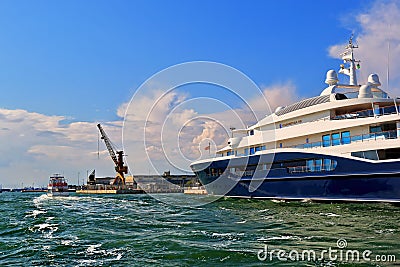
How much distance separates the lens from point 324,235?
44.4ft

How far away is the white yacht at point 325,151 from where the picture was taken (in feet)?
74.4

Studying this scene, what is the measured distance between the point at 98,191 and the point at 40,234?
283 ft

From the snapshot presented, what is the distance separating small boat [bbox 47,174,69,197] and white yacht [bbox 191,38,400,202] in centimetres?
4679

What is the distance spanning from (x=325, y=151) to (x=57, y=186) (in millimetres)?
63252

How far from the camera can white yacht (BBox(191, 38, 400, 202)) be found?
2267cm

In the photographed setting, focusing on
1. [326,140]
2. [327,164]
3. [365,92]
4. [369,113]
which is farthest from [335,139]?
[365,92]

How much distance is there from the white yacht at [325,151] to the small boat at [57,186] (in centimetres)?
4679

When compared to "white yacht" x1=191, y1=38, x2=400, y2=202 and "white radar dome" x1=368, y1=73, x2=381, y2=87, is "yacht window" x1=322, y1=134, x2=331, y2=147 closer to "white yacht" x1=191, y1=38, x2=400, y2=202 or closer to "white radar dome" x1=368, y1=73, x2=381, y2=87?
"white yacht" x1=191, y1=38, x2=400, y2=202

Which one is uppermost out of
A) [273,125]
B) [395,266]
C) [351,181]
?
[273,125]

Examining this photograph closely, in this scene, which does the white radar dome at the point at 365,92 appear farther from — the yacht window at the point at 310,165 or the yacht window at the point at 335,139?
the yacht window at the point at 310,165

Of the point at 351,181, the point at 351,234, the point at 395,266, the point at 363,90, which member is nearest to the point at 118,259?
the point at 395,266

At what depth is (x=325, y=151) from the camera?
25406mm

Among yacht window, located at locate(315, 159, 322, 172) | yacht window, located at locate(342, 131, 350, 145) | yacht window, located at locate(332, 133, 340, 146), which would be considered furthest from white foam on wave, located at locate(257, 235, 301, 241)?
yacht window, located at locate(332, 133, 340, 146)

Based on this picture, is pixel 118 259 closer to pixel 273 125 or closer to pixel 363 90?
pixel 363 90
